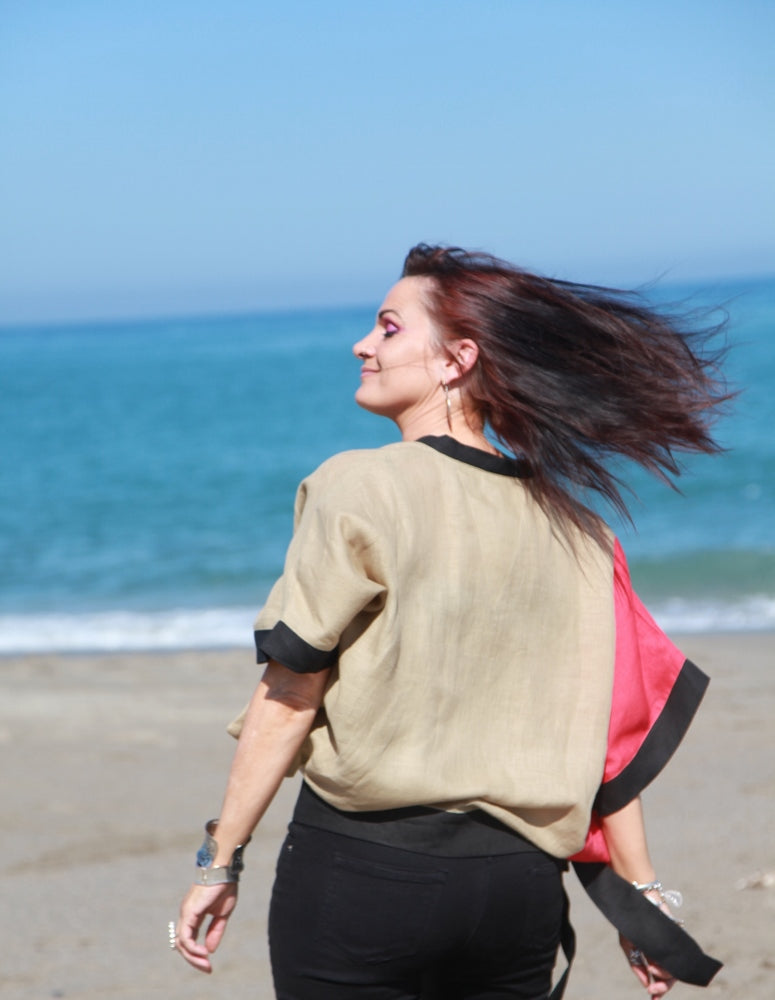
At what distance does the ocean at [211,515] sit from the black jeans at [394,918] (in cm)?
56

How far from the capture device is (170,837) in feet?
16.2

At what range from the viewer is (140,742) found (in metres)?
6.45

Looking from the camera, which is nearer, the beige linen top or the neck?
the beige linen top

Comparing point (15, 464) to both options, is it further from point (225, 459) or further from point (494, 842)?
point (494, 842)

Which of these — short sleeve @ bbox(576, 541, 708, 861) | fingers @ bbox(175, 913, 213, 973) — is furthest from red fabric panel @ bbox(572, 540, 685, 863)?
fingers @ bbox(175, 913, 213, 973)

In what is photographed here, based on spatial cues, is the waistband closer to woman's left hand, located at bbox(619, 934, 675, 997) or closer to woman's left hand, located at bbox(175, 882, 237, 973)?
woman's left hand, located at bbox(175, 882, 237, 973)

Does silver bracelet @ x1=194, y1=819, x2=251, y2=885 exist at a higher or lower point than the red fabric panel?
lower

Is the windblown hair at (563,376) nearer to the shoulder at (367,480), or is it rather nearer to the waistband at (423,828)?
the shoulder at (367,480)

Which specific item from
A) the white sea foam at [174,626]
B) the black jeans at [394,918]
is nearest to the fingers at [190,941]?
the black jeans at [394,918]

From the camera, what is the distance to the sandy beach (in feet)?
11.5

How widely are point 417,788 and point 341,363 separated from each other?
51947 millimetres

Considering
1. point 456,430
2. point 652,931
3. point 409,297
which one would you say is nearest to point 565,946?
point 652,931

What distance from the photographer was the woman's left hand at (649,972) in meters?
1.91

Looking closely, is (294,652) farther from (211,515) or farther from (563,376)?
(211,515)
